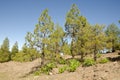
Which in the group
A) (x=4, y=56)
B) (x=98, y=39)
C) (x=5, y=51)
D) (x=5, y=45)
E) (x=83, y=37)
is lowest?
(x=4, y=56)

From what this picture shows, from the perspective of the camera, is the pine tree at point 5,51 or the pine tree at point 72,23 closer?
the pine tree at point 72,23

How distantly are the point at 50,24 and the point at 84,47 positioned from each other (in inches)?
305

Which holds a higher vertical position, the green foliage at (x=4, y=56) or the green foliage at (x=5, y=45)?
the green foliage at (x=5, y=45)

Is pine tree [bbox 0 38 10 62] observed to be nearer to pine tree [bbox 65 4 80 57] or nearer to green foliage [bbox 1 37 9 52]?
green foliage [bbox 1 37 9 52]

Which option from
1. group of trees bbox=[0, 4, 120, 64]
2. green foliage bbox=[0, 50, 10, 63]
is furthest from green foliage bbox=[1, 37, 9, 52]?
group of trees bbox=[0, 4, 120, 64]

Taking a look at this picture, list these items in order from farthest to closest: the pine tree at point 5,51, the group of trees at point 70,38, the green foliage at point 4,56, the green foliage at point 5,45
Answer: the green foliage at point 5,45, the pine tree at point 5,51, the green foliage at point 4,56, the group of trees at point 70,38

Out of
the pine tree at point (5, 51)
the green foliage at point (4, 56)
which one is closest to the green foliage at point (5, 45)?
the pine tree at point (5, 51)

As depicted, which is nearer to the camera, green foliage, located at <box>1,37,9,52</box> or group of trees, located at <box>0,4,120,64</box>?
group of trees, located at <box>0,4,120,64</box>

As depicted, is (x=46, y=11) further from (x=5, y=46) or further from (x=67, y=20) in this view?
(x=5, y=46)

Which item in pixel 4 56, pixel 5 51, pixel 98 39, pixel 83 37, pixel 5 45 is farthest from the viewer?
pixel 5 45

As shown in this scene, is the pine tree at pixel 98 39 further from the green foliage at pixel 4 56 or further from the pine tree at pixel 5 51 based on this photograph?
the pine tree at pixel 5 51

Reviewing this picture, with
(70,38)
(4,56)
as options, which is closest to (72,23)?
(70,38)

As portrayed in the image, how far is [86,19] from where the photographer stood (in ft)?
113

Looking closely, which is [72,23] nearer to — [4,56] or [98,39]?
[98,39]
